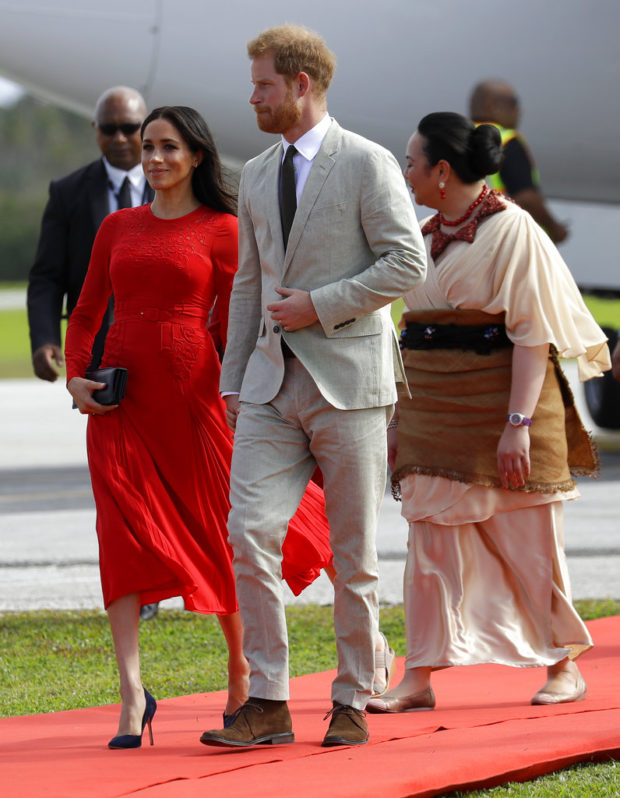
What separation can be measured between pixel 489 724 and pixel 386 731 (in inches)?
11.0

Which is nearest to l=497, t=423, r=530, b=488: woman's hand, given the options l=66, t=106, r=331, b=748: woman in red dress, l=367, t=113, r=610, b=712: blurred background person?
l=367, t=113, r=610, b=712: blurred background person

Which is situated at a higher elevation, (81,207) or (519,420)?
(81,207)

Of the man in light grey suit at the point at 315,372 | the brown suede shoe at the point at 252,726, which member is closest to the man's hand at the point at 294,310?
the man in light grey suit at the point at 315,372

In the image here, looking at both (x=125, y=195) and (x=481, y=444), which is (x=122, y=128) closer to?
(x=125, y=195)

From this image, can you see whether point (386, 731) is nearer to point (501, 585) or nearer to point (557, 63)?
point (501, 585)

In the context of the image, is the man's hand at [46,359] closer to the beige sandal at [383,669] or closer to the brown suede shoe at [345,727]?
the beige sandal at [383,669]

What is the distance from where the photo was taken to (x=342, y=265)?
3861mm

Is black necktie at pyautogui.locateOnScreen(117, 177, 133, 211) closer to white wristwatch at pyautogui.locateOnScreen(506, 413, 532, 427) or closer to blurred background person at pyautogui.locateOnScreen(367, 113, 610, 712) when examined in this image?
blurred background person at pyautogui.locateOnScreen(367, 113, 610, 712)

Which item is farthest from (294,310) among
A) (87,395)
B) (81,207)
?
(81,207)

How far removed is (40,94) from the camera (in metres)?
10.3

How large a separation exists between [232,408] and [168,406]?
0.95ft

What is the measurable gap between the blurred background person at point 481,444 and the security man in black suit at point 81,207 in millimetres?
1707

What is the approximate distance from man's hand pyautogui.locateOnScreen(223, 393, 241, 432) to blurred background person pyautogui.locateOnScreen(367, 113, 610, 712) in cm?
73

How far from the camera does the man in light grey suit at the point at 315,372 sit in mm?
3811
